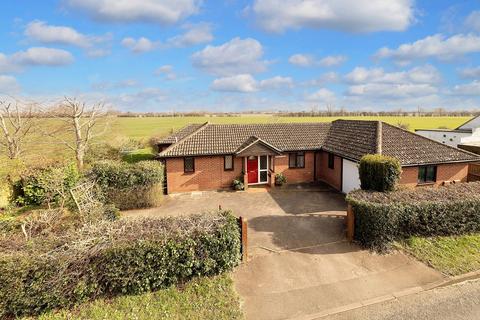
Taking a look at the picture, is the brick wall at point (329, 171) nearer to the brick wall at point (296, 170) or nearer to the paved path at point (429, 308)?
the brick wall at point (296, 170)

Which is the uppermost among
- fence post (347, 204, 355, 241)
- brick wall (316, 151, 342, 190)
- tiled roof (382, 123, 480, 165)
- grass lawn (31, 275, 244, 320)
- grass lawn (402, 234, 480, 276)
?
tiled roof (382, 123, 480, 165)

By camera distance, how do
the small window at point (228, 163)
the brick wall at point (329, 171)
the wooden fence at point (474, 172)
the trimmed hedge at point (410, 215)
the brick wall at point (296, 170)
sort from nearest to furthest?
the trimmed hedge at point (410, 215), the wooden fence at point (474, 172), the brick wall at point (329, 171), the small window at point (228, 163), the brick wall at point (296, 170)

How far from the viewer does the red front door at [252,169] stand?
782 inches

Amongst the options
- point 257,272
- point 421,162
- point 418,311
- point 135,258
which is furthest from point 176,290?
point 421,162

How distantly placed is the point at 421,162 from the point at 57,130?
30.1m

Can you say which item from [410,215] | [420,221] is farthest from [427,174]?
[410,215]

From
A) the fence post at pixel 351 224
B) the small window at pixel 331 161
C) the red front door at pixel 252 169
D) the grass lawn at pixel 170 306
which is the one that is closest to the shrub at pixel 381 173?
the fence post at pixel 351 224

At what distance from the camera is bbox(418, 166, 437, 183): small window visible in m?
16.1

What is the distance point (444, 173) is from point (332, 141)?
703 centimetres

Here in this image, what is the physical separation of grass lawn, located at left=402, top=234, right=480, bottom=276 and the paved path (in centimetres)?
116

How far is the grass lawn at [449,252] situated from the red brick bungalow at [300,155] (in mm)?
5321

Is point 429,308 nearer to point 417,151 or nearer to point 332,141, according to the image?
point 417,151

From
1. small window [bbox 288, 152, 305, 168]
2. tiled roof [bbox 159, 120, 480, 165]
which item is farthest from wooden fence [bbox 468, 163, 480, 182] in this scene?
small window [bbox 288, 152, 305, 168]

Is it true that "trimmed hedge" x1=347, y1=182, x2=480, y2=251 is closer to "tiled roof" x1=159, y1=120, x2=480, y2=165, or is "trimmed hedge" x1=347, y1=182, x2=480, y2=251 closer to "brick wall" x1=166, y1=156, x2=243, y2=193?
"tiled roof" x1=159, y1=120, x2=480, y2=165
